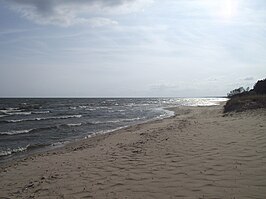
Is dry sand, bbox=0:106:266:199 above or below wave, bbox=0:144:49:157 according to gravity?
above

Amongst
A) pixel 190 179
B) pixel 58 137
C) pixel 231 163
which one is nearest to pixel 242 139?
pixel 231 163

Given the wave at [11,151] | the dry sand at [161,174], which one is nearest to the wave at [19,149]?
the wave at [11,151]

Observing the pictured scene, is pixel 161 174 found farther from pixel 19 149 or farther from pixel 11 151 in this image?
pixel 19 149

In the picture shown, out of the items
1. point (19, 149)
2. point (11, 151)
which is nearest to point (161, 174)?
point (11, 151)

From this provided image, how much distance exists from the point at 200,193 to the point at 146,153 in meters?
4.28

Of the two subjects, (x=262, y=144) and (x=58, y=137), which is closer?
(x=262, y=144)

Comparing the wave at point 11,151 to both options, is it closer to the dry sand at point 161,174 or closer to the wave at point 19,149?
the wave at point 19,149

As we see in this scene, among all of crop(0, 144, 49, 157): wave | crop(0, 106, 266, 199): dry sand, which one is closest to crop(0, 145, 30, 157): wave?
crop(0, 144, 49, 157): wave

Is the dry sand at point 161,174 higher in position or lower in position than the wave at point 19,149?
higher

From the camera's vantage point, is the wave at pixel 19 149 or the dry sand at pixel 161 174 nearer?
the dry sand at pixel 161 174

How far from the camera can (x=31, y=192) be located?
6.37 metres

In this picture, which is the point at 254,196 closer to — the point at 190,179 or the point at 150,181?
the point at 190,179

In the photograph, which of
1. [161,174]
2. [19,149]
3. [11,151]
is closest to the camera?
[161,174]

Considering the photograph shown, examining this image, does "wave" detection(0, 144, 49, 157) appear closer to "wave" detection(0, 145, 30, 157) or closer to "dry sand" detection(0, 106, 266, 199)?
"wave" detection(0, 145, 30, 157)
